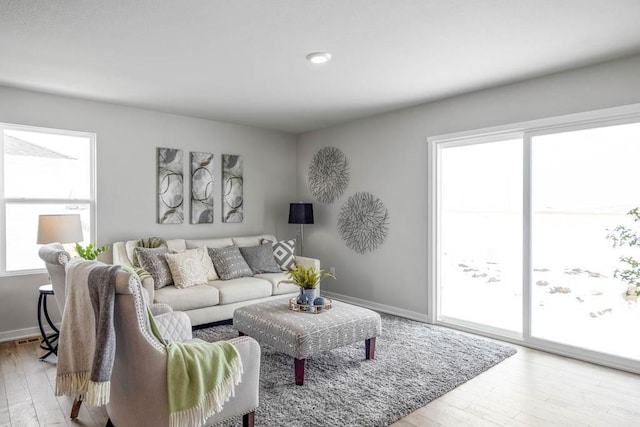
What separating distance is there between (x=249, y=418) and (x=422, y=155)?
3325 mm

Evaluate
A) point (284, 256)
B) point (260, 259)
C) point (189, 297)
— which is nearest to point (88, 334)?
point (189, 297)

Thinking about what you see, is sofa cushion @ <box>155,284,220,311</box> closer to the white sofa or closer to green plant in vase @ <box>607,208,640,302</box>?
the white sofa

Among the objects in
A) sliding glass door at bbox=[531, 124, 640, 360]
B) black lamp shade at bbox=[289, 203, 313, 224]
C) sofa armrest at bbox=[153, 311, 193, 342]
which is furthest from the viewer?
black lamp shade at bbox=[289, 203, 313, 224]

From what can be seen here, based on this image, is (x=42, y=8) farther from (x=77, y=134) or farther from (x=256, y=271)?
(x=256, y=271)

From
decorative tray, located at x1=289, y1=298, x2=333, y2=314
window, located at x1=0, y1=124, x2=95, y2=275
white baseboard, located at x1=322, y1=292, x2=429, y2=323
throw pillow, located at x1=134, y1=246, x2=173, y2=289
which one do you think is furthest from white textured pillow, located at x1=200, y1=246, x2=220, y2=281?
white baseboard, located at x1=322, y1=292, x2=429, y2=323

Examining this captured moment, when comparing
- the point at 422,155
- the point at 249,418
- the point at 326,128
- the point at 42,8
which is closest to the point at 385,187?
the point at 422,155

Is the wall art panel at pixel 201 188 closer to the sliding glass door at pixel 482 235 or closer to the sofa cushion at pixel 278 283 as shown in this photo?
the sofa cushion at pixel 278 283

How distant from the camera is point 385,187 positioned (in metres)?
4.90

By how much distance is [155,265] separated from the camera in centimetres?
412

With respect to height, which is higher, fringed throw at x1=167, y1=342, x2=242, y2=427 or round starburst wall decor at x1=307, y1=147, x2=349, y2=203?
round starburst wall decor at x1=307, y1=147, x2=349, y2=203

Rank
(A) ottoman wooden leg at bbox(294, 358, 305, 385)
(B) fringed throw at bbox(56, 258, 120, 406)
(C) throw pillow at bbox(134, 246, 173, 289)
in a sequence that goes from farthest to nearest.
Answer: (C) throw pillow at bbox(134, 246, 173, 289)
(A) ottoman wooden leg at bbox(294, 358, 305, 385)
(B) fringed throw at bbox(56, 258, 120, 406)

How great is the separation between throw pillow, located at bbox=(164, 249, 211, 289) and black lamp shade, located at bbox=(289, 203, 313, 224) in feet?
5.23

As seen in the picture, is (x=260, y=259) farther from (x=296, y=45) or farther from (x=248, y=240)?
(x=296, y=45)

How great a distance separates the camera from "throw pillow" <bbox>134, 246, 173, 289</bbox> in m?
4.07
